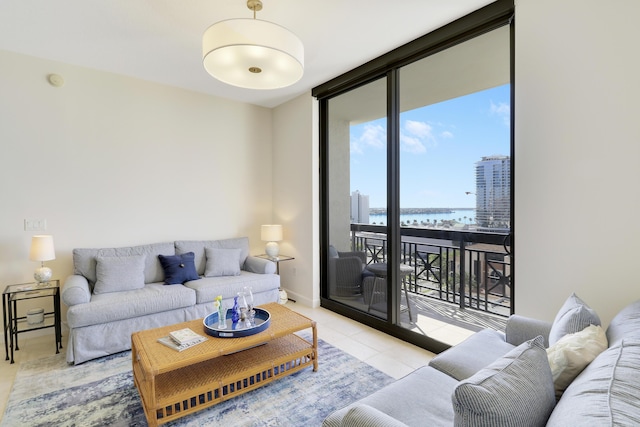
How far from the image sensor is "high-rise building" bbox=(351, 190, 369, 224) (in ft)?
11.9

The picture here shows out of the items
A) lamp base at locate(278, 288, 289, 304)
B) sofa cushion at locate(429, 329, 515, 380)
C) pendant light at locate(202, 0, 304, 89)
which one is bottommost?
lamp base at locate(278, 288, 289, 304)

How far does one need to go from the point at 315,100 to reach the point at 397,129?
1.41 m

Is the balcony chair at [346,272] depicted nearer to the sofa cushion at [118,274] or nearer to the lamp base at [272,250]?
the lamp base at [272,250]

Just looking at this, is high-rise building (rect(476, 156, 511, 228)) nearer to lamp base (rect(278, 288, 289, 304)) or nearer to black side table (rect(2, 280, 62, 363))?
lamp base (rect(278, 288, 289, 304))

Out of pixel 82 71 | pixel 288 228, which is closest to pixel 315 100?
pixel 288 228

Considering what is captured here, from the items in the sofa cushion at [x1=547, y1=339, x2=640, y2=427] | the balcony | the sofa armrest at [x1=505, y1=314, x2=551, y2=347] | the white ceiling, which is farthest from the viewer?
the balcony

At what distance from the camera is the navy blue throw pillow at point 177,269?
11.4ft

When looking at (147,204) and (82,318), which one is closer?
(82,318)

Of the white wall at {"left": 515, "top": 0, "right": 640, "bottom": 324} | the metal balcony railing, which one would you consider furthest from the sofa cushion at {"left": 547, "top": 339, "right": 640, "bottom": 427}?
the metal balcony railing

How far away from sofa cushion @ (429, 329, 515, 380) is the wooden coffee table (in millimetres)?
1077

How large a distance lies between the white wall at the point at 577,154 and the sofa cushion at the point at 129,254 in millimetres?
3502

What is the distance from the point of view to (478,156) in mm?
2621

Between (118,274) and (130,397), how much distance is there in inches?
53.0

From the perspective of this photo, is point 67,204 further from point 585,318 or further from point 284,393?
point 585,318
